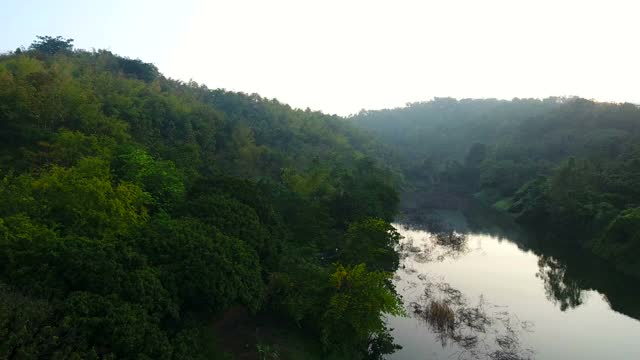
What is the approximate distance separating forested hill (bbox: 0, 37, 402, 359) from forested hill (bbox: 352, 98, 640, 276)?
82.7 ft

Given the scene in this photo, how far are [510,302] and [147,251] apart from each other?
24188 millimetres

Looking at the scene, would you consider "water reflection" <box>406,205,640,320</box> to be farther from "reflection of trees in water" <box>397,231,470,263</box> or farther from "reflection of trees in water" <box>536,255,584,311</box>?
"reflection of trees in water" <box>397,231,470,263</box>

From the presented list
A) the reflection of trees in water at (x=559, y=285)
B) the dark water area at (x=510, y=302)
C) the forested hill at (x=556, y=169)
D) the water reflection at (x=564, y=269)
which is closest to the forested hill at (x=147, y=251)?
the dark water area at (x=510, y=302)

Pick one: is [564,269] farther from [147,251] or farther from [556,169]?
[147,251]

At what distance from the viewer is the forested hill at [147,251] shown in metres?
15.2

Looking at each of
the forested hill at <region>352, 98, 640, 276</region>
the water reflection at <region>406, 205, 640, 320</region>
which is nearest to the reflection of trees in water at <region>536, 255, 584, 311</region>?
the water reflection at <region>406, 205, 640, 320</region>

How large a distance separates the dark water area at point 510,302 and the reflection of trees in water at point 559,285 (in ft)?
0.25

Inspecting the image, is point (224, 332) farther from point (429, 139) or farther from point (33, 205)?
point (429, 139)

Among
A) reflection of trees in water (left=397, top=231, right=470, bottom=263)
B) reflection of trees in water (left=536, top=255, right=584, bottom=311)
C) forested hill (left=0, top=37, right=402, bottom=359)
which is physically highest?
forested hill (left=0, top=37, right=402, bottom=359)

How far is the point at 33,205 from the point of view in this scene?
67.8 ft

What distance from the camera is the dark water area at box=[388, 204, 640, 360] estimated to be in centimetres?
2545

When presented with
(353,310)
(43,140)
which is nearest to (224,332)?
(353,310)

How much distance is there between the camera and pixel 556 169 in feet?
241

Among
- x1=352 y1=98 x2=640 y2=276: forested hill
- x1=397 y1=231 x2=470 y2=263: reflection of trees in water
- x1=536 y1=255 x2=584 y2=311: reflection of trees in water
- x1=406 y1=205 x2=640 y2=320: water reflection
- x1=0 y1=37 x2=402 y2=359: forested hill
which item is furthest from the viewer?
x1=352 y1=98 x2=640 y2=276: forested hill
